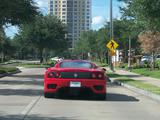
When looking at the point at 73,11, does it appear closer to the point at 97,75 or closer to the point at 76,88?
the point at 97,75

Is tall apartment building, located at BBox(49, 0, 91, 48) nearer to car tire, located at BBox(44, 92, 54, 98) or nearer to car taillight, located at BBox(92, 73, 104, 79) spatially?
car tire, located at BBox(44, 92, 54, 98)

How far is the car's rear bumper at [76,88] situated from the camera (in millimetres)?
20203

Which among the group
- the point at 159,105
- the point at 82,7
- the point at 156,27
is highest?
the point at 82,7

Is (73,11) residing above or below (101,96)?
above

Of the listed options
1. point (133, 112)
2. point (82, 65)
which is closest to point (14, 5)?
point (82, 65)

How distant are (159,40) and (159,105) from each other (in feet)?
121

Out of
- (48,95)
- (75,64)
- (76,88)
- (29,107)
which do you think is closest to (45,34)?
(75,64)

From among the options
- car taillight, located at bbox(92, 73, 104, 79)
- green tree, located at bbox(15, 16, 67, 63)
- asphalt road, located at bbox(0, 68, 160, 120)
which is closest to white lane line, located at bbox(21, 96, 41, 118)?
asphalt road, located at bbox(0, 68, 160, 120)

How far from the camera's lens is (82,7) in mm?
110688

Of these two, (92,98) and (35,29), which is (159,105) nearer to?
(92,98)

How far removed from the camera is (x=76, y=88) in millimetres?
20203

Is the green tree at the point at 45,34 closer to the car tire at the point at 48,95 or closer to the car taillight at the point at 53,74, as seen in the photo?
the car tire at the point at 48,95

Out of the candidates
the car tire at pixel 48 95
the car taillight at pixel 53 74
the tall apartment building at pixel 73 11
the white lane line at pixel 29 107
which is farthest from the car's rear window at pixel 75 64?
the tall apartment building at pixel 73 11

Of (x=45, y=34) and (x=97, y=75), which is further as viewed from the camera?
(x=45, y=34)
